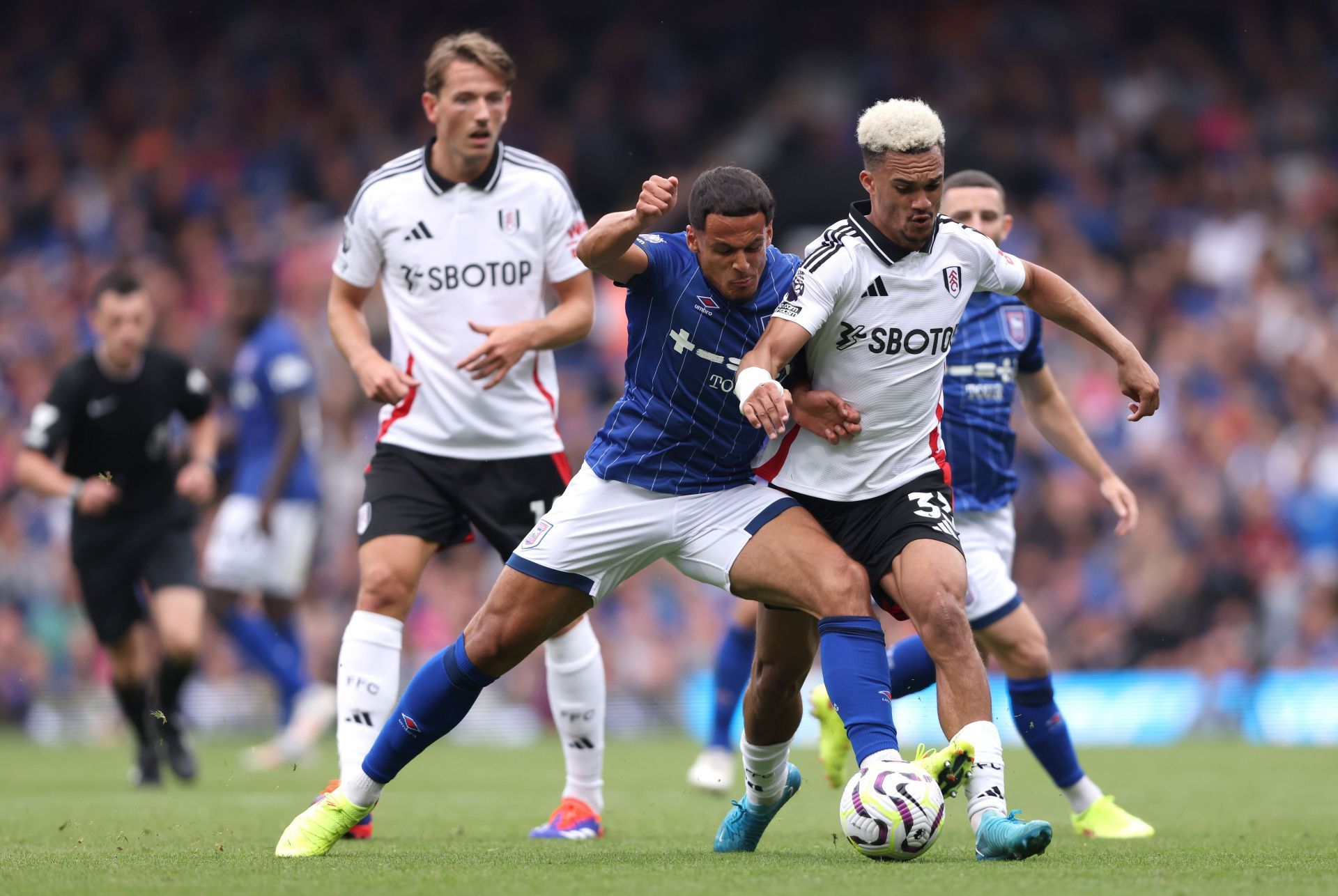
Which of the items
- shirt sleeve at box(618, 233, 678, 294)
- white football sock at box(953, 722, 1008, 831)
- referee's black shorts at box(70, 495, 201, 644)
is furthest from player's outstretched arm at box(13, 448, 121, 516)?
white football sock at box(953, 722, 1008, 831)

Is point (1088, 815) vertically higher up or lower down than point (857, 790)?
lower down

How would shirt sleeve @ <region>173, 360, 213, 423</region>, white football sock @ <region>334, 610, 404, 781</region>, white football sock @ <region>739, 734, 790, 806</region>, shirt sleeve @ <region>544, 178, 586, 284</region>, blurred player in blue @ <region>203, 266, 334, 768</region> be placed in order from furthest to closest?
blurred player in blue @ <region>203, 266, 334, 768</region>
shirt sleeve @ <region>173, 360, 213, 423</region>
shirt sleeve @ <region>544, 178, 586, 284</region>
white football sock @ <region>334, 610, 404, 781</region>
white football sock @ <region>739, 734, 790, 806</region>

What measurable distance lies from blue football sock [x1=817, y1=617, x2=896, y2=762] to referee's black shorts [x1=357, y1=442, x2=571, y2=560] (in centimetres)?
178

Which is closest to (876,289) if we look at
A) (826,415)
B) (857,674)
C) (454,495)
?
Answer: (826,415)

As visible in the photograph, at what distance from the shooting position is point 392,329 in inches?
263

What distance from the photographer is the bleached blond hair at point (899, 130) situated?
196 inches

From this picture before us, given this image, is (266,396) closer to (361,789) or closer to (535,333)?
(535,333)

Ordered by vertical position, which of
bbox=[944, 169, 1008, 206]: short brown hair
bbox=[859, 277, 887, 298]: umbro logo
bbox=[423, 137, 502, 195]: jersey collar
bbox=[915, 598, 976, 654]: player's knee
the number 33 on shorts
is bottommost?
bbox=[915, 598, 976, 654]: player's knee

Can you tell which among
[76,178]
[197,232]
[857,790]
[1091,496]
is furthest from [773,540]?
[76,178]

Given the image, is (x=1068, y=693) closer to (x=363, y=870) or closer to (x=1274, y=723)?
(x=1274, y=723)

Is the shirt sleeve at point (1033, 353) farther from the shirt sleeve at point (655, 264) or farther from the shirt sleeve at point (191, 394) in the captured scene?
the shirt sleeve at point (191, 394)

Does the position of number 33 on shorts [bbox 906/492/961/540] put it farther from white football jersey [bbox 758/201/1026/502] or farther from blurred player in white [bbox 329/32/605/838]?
blurred player in white [bbox 329/32/605/838]

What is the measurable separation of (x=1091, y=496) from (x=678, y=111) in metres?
7.39

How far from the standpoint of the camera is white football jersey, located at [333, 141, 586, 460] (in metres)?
6.41
